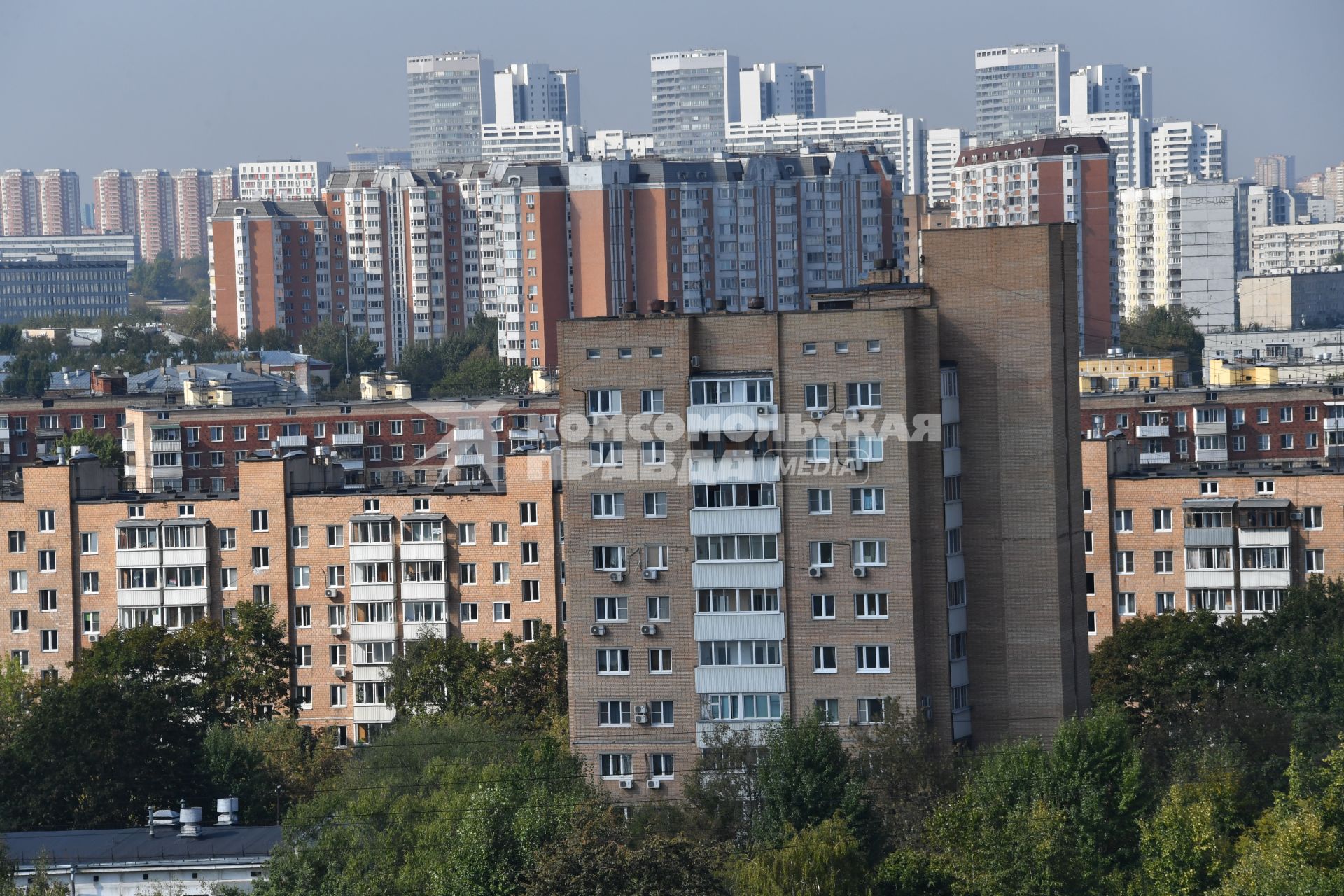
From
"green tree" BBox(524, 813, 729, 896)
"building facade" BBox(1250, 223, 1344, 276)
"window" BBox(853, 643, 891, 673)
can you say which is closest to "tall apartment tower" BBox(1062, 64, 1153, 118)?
"building facade" BBox(1250, 223, 1344, 276)

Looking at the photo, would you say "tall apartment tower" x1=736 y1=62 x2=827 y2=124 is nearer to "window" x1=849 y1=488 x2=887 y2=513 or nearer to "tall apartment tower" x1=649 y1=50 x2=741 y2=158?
"tall apartment tower" x1=649 y1=50 x2=741 y2=158

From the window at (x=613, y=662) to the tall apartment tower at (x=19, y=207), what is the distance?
144505mm

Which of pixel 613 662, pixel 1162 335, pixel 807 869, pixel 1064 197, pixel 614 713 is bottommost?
pixel 807 869

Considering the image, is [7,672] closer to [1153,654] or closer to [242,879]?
[242,879]

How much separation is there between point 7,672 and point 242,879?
9518mm

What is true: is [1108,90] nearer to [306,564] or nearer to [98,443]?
[98,443]

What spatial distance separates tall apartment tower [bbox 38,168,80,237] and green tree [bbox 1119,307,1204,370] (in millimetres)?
100567

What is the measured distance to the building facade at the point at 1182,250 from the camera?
8412 centimetres

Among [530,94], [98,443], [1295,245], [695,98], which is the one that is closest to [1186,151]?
[1295,245]

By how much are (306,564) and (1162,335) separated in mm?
49620

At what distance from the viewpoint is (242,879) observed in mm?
19500

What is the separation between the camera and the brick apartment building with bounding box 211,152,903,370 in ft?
222

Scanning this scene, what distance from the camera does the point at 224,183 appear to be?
15875 cm

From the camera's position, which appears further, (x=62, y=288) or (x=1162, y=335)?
(x=62, y=288)
